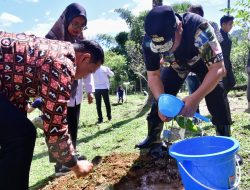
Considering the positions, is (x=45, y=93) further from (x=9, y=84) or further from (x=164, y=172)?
(x=164, y=172)

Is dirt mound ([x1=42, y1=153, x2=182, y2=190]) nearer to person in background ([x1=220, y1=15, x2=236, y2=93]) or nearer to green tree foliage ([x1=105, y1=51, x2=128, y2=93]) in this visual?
person in background ([x1=220, y1=15, x2=236, y2=93])

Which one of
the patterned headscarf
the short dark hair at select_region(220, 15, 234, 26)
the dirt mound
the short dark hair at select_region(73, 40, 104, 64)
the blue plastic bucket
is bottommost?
the dirt mound

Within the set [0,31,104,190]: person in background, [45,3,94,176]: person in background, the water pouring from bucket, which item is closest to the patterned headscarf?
[45,3,94,176]: person in background

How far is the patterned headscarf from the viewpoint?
4.03m

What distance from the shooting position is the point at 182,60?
3.62 m

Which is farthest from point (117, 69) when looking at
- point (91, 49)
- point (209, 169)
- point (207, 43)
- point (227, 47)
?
point (209, 169)

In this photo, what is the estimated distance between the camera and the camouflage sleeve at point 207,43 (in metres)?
3.31

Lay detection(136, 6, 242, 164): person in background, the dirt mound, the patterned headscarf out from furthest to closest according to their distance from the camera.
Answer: the patterned headscarf → the dirt mound → detection(136, 6, 242, 164): person in background

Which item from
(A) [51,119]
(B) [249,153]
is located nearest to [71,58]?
(A) [51,119]

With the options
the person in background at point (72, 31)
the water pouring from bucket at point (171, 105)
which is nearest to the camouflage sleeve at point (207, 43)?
the water pouring from bucket at point (171, 105)

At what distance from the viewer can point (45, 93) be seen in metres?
2.36

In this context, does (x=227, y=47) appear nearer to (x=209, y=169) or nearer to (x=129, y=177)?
(x=129, y=177)

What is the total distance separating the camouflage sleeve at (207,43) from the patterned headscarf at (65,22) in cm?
140

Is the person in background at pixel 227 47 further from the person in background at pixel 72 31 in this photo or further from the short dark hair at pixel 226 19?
the person in background at pixel 72 31
